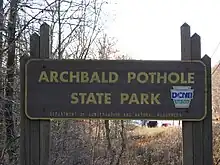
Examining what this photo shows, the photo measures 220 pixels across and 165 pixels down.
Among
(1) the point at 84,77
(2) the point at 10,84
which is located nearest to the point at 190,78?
(1) the point at 84,77

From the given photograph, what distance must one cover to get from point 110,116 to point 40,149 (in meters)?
0.93

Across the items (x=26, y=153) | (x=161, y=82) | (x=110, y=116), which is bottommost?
(x=26, y=153)

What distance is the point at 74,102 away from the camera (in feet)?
19.6

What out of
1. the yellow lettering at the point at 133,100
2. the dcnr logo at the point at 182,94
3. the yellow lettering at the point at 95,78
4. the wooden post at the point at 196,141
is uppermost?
the yellow lettering at the point at 95,78

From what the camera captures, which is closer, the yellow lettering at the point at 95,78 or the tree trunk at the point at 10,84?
the yellow lettering at the point at 95,78

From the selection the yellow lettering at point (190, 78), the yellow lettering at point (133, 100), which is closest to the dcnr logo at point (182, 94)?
the yellow lettering at point (190, 78)

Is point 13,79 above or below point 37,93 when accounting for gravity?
above

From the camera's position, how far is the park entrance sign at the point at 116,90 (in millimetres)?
5949

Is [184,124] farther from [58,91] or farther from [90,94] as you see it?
[58,91]

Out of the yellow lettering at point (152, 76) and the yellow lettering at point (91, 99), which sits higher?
the yellow lettering at point (152, 76)

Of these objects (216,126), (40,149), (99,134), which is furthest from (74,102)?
(216,126)

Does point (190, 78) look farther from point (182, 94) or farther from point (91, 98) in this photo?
point (91, 98)

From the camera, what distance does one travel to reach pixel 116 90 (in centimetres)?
596

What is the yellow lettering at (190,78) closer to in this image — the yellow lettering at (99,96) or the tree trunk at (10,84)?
the yellow lettering at (99,96)
